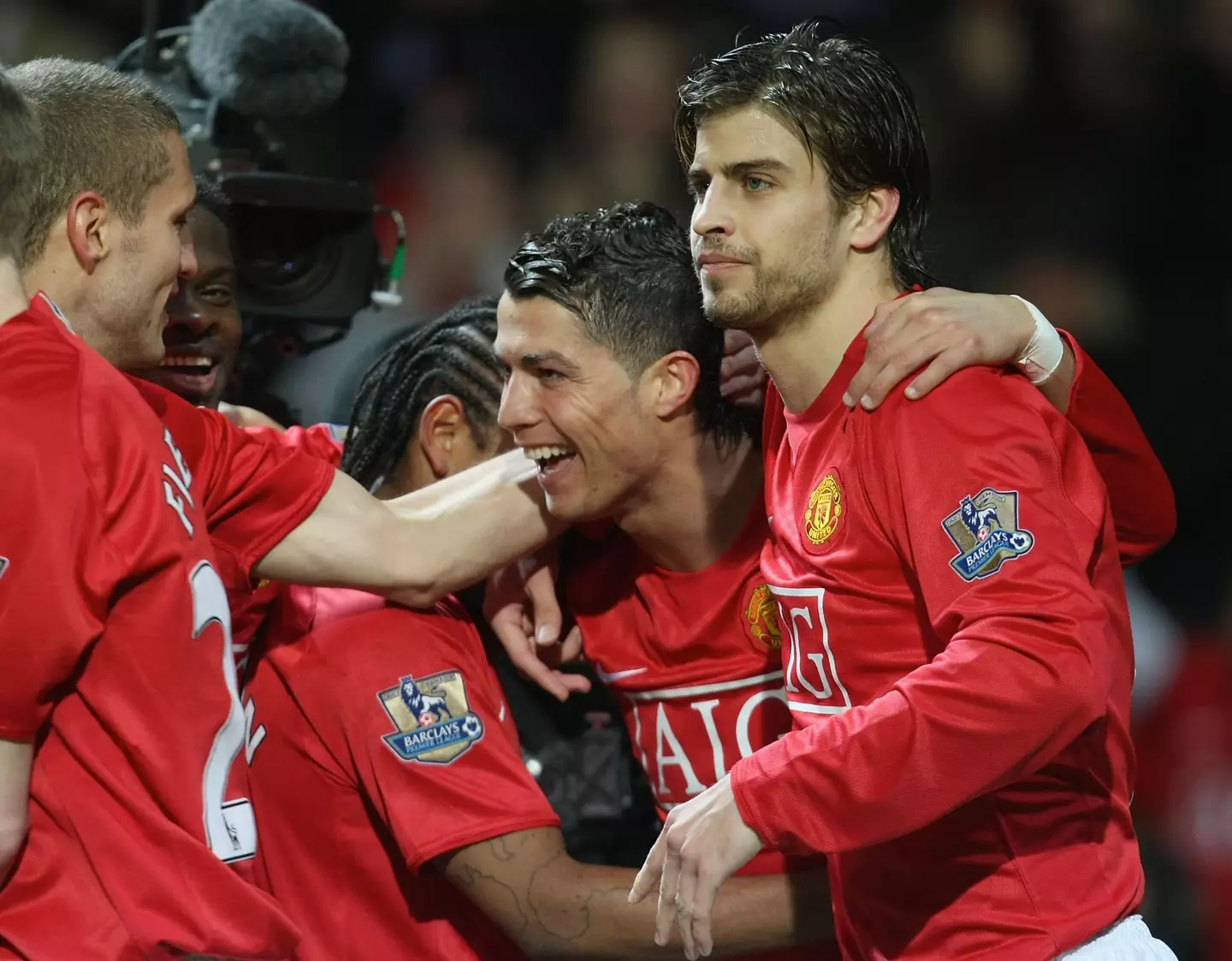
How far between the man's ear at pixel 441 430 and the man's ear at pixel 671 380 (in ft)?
1.24

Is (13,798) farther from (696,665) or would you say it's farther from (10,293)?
(696,665)

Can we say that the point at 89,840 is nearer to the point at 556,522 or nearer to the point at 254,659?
the point at 254,659

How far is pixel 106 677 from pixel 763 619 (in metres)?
1.09

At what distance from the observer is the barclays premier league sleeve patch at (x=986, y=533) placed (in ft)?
5.27

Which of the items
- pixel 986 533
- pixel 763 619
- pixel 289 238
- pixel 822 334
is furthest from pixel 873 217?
pixel 289 238

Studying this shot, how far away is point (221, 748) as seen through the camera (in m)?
1.69

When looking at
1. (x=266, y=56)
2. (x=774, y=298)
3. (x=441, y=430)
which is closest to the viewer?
(x=774, y=298)

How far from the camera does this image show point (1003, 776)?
1581 mm

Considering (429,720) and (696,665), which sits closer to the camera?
(429,720)

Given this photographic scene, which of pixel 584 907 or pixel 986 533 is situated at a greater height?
pixel 986 533

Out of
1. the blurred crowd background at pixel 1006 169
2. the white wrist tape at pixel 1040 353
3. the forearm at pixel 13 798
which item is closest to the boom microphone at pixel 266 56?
the blurred crowd background at pixel 1006 169

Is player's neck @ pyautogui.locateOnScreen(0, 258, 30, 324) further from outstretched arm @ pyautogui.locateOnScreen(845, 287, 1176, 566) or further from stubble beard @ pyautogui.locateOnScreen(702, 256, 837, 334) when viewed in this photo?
outstretched arm @ pyautogui.locateOnScreen(845, 287, 1176, 566)

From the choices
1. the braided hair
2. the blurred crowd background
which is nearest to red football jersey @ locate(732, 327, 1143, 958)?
the braided hair

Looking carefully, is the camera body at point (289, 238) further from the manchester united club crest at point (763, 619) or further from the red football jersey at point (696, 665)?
the manchester united club crest at point (763, 619)
